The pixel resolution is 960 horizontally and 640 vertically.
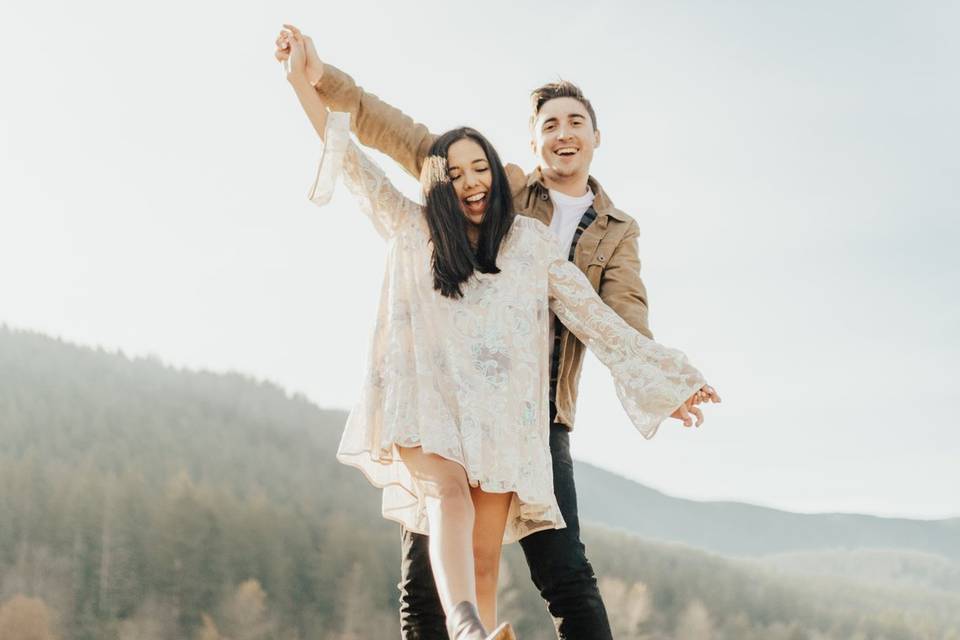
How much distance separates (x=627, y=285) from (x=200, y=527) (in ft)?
84.2

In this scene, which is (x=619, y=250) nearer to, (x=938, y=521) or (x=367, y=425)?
(x=367, y=425)

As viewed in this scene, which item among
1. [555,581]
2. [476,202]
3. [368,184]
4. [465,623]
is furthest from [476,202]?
[465,623]

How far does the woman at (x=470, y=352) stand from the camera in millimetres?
2523

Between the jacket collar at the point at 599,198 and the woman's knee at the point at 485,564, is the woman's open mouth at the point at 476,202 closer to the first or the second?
the jacket collar at the point at 599,198

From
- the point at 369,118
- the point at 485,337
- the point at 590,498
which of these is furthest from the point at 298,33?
the point at 590,498

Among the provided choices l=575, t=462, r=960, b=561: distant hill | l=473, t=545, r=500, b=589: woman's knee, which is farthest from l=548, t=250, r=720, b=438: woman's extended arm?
l=575, t=462, r=960, b=561: distant hill

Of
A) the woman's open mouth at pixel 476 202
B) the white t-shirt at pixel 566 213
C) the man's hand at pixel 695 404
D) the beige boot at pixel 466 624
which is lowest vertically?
the beige boot at pixel 466 624

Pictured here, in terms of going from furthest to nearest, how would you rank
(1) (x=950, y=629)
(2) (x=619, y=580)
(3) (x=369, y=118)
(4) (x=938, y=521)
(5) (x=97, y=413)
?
(4) (x=938, y=521)
(1) (x=950, y=629)
(2) (x=619, y=580)
(5) (x=97, y=413)
(3) (x=369, y=118)

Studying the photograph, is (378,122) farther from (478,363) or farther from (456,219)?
(478,363)

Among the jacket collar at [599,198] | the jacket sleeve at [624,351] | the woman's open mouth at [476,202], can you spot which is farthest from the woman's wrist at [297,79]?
the jacket sleeve at [624,351]

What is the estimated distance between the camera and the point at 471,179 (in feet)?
8.89

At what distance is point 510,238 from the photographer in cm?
275

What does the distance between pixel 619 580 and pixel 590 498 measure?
510 inches

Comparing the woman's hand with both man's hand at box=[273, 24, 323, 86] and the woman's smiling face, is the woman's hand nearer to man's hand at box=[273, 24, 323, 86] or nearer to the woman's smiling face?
man's hand at box=[273, 24, 323, 86]
